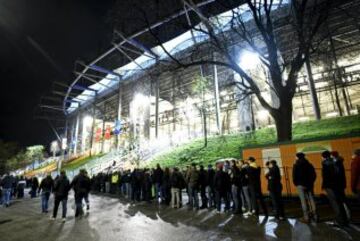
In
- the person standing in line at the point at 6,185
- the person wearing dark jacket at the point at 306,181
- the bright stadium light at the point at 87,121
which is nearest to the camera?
the person wearing dark jacket at the point at 306,181

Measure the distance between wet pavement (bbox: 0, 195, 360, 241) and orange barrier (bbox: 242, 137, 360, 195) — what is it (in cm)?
234

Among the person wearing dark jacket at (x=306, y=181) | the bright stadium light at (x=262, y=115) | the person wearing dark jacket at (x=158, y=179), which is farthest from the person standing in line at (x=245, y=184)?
the bright stadium light at (x=262, y=115)

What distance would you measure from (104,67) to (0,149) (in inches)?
1184

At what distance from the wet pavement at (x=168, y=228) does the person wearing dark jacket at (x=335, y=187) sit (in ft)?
0.91

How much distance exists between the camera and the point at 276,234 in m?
5.45

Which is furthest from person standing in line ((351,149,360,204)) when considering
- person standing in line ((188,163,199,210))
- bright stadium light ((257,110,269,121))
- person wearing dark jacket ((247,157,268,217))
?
bright stadium light ((257,110,269,121))

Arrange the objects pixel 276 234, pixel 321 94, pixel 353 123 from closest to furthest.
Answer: pixel 276 234
pixel 353 123
pixel 321 94

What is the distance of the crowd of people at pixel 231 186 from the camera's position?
5770 millimetres

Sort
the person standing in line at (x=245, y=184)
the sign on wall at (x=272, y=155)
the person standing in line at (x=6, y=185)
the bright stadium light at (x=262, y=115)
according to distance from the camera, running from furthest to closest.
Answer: the bright stadium light at (x=262, y=115) < the person standing in line at (x=6, y=185) < the sign on wall at (x=272, y=155) < the person standing in line at (x=245, y=184)

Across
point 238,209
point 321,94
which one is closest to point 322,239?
point 238,209

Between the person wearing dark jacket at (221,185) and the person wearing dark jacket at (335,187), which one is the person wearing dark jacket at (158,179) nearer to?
the person wearing dark jacket at (221,185)

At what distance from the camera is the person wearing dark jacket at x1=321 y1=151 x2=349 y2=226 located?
18.4ft

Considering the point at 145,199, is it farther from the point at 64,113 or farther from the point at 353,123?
the point at 64,113

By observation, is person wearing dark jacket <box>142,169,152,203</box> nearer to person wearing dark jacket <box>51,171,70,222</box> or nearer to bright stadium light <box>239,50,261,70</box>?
person wearing dark jacket <box>51,171,70,222</box>
